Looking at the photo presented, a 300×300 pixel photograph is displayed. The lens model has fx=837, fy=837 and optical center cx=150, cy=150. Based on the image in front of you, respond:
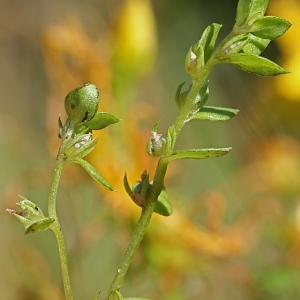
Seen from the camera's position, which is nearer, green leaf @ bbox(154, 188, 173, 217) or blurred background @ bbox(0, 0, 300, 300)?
green leaf @ bbox(154, 188, 173, 217)

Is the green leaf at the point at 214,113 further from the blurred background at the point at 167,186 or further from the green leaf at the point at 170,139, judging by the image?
the blurred background at the point at 167,186

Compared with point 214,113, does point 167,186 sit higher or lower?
lower

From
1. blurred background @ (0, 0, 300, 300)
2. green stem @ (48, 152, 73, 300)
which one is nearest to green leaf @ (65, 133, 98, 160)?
green stem @ (48, 152, 73, 300)

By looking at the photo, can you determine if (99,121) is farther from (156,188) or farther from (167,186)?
(167,186)

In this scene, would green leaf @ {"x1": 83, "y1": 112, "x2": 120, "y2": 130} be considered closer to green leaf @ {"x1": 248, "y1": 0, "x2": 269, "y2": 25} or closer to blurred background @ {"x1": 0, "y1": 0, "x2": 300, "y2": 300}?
green leaf @ {"x1": 248, "y1": 0, "x2": 269, "y2": 25}

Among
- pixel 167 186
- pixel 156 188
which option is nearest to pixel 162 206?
pixel 156 188

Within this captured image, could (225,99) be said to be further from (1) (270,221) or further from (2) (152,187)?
(2) (152,187)
